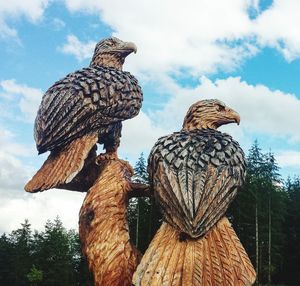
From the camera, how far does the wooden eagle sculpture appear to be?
117 inches

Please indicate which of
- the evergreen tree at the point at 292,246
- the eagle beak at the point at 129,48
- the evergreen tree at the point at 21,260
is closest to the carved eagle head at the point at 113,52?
the eagle beak at the point at 129,48

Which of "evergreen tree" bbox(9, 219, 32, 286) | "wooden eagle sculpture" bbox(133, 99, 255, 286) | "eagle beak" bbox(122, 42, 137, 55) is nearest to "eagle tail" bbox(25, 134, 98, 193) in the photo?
"wooden eagle sculpture" bbox(133, 99, 255, 286)

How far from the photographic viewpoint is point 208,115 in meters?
3.68

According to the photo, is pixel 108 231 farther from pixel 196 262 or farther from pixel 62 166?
pixel 196 262

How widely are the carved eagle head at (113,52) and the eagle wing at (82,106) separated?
0.37 m

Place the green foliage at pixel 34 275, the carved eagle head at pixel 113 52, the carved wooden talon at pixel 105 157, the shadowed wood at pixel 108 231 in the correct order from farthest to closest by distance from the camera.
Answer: the green foliage at pixel 34 275
the carved eagle head at pixel 113 52
the carved wooden talon at pixel 105 157
the shadowed wood at pixel 108 231

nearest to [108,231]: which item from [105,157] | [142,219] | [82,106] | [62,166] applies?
[62,166]

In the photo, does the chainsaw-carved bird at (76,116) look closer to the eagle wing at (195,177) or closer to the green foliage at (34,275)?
the eagle wing at (195,177)

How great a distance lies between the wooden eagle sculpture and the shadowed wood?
47cm

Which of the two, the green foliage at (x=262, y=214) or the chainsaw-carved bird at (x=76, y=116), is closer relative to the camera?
the chainsaw-carved bird at (x=76, y=116)

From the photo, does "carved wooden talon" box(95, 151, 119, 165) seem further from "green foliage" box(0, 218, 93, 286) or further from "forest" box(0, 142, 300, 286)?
"green foliage" box(0, 218, 93, 286)

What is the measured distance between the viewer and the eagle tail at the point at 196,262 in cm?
295

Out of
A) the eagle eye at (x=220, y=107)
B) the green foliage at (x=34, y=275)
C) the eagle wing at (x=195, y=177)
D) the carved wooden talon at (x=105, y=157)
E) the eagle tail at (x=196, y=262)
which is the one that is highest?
the eagle eye at (x=220, y=107)

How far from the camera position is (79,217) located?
3746mm
